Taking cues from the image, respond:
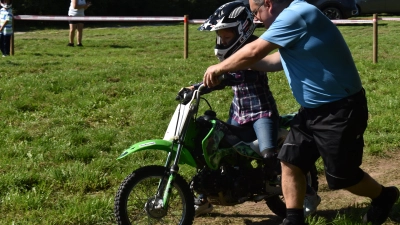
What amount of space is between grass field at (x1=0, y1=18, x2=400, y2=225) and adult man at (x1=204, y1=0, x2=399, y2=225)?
5.41ft

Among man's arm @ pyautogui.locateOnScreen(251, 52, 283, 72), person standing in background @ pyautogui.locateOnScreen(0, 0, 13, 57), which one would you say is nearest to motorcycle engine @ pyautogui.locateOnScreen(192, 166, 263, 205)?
man's arm @ pyautogui.locateOnScreen(251, 52, 283, 72)

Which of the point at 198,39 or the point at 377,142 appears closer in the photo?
the point at 377,142

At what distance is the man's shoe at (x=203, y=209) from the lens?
202 inches

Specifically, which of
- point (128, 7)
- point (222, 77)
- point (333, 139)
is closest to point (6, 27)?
point (222, 77)

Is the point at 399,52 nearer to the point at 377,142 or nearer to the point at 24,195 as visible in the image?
the point at 377,142

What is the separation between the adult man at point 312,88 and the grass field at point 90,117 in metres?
1.65

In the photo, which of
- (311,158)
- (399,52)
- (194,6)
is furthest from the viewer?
(194,6)

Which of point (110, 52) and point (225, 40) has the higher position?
point (225, 40)

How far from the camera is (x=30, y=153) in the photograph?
684 cm

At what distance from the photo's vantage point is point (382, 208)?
4746 millimetres

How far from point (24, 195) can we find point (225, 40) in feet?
7.37

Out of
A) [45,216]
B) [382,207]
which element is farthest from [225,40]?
[45,216]

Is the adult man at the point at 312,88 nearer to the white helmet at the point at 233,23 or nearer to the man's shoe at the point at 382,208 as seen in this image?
the white helmet at the point at 233,23

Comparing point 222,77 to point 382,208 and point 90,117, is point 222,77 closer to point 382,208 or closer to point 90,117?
point 382,208
